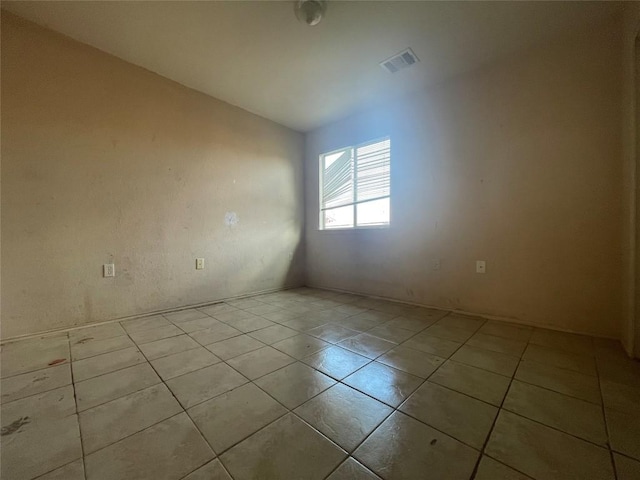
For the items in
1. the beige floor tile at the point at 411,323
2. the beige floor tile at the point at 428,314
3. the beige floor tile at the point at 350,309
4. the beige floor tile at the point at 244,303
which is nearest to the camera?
the beige floor tile at the point at 411,323

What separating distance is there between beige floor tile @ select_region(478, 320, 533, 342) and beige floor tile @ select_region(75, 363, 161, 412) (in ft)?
7.59

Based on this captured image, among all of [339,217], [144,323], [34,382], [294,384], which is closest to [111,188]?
[144,323]

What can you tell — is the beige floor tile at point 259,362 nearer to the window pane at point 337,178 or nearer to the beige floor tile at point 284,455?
the beige floor tile at point 284,455

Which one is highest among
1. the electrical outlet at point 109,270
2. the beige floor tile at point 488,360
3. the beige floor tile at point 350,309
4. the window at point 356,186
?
the window at point 356,186

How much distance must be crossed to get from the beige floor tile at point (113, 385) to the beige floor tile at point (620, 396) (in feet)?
7.12

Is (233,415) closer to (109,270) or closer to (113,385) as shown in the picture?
(113,385)

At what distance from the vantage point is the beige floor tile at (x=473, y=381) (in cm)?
114

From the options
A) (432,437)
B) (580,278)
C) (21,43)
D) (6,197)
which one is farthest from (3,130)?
(580,278)

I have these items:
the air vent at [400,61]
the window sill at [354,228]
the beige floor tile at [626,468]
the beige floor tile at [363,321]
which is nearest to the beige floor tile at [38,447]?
the beige floor tile at [363,321]

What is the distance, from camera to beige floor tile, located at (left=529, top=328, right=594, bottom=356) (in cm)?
160

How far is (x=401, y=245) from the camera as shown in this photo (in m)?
2.79

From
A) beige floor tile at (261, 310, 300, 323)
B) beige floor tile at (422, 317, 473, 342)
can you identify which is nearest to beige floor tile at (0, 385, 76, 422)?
beige floor tile at (261, 310, 300, 323)

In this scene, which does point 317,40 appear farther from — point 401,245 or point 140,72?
point 401,245

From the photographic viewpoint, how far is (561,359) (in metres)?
1.46
